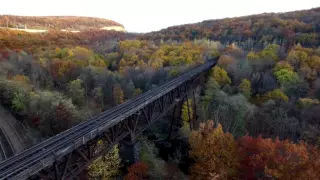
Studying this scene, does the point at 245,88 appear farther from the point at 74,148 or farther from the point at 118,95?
the point at 74,148

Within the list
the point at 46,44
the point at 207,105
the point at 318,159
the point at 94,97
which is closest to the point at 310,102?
the point at 207,105

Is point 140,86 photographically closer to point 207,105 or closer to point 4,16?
point 207,105

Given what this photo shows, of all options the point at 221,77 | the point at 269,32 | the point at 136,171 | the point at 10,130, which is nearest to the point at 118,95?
the point at 10,130

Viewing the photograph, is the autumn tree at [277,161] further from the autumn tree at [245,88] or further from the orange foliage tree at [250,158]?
the autumn tree at [245,88]

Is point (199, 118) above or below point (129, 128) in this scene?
below

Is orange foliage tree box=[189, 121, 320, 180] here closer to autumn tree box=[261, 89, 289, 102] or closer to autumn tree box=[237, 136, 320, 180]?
autumn tree box=[237, 136, 320, 180]
